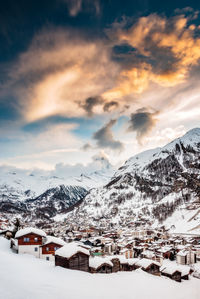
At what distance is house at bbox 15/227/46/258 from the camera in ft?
135

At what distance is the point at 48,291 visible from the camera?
19750mm

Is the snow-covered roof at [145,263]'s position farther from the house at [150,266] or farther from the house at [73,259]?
the house at [73,259]

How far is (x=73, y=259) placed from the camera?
33.4m

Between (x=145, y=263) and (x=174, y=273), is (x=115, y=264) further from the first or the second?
(x=174, y=273)

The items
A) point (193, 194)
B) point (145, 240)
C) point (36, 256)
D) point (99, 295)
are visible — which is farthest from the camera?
point (193, 194)

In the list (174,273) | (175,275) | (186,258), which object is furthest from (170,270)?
(186,258)

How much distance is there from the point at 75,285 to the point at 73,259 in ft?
28.7

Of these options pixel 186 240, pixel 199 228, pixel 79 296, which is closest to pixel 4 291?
pixel 79 296

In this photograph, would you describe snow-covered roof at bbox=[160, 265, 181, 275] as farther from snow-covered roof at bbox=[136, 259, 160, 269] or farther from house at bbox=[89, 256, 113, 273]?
house at bbox=[89, 256, 113, 273]

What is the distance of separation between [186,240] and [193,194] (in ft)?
357

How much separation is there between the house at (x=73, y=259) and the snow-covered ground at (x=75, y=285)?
52.4 inches

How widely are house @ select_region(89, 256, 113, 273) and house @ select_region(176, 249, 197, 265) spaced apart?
41199 millimetres

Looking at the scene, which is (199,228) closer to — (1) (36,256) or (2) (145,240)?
(2) (145,240)

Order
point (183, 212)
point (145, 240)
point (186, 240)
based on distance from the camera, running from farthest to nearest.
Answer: point (183, 212) < point (145, 240) < point (186, 240)
